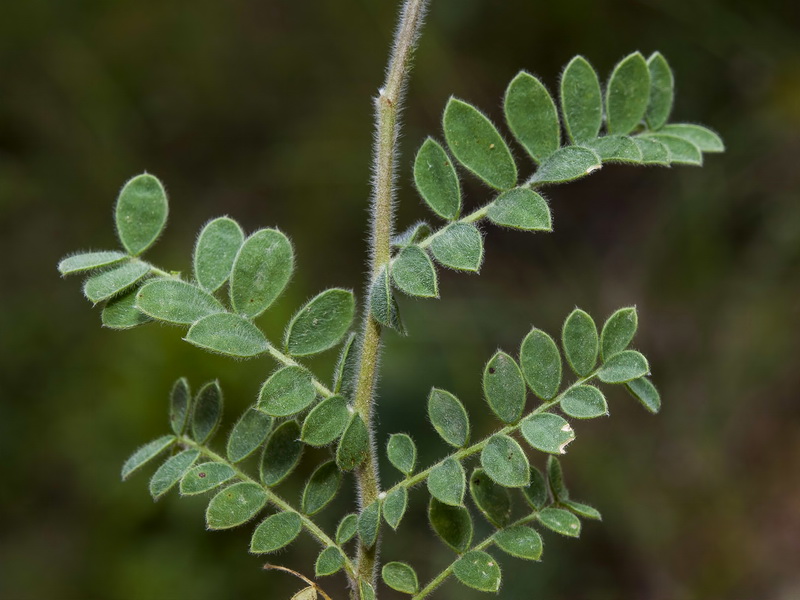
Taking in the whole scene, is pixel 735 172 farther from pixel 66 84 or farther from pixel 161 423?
pixel 66 84

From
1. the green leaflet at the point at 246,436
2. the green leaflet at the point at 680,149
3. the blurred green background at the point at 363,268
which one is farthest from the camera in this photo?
the blurred green background at the point at 363,268

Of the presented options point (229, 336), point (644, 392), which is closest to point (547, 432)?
point (644, 392)

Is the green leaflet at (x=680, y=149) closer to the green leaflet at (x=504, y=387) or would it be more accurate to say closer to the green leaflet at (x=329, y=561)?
the green leaflet at (x=504, y=387)

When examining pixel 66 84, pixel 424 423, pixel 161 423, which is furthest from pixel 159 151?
pixel 424 423

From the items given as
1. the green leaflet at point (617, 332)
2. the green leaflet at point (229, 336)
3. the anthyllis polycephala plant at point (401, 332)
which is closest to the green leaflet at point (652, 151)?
the anthyllis polycephala plant at point (401, 332)

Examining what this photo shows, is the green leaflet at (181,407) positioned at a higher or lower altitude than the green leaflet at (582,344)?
lower

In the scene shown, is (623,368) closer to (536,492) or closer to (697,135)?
(536,492)
